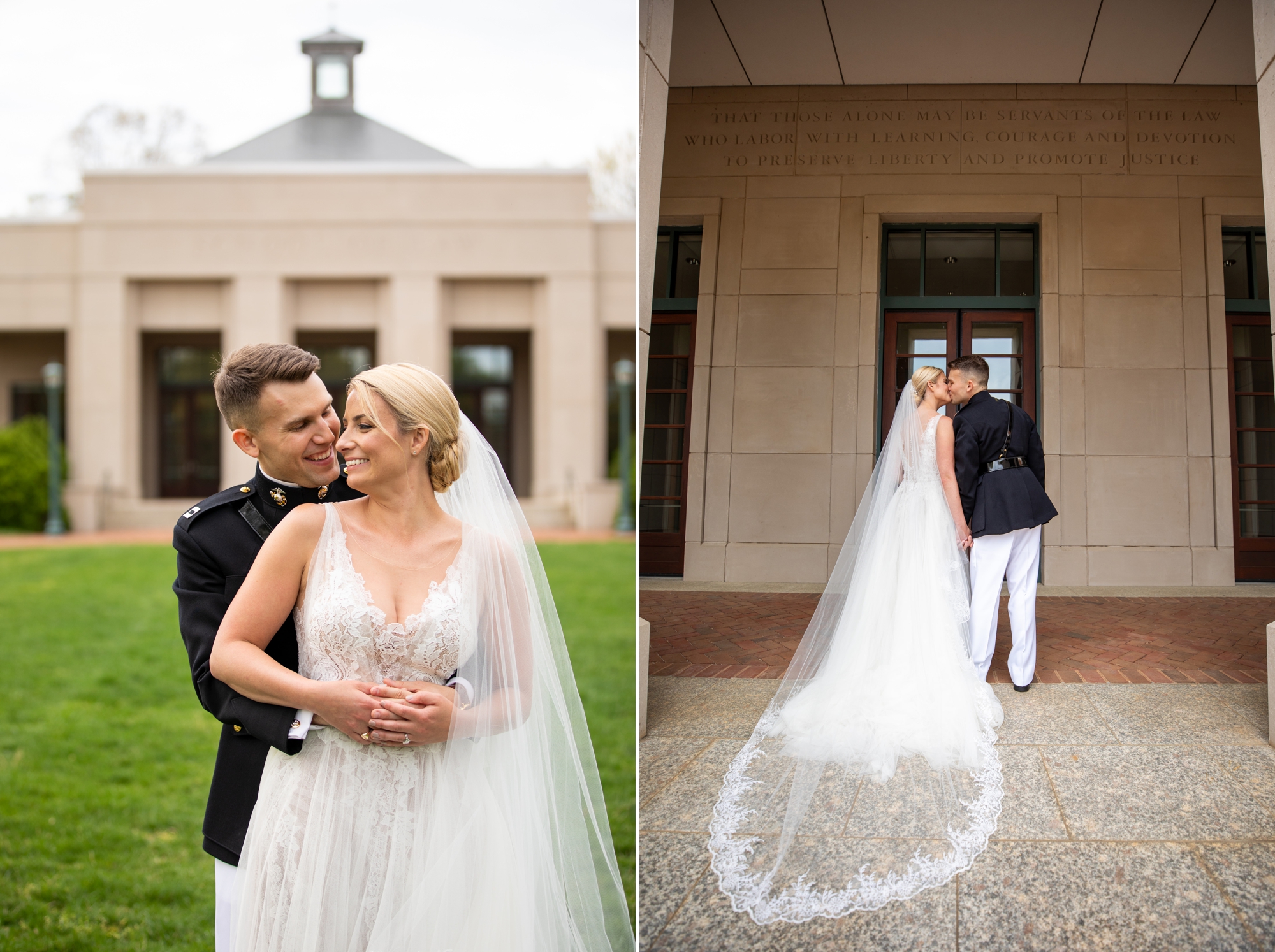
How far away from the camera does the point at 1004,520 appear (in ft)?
8.19

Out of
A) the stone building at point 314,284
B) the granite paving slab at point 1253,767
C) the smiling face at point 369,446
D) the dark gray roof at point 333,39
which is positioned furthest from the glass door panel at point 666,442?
the dark gray roof at point 333,39

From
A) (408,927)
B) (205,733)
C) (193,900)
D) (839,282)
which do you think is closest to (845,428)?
(839,282)

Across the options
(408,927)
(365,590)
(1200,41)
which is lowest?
(408,927)

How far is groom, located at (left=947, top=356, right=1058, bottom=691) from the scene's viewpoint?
2.43 meters

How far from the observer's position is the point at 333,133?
24.7 metres

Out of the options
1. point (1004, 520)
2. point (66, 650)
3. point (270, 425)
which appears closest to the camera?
point (270, 425)

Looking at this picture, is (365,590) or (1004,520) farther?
(1004,520)

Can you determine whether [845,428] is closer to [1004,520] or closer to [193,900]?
[1004,520]

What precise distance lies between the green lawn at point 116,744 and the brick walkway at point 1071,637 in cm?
270

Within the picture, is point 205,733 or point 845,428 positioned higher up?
point 845,428

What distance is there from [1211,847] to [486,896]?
6.17 feet

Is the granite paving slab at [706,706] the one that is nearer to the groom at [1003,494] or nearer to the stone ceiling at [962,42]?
the groom at [1003,494]

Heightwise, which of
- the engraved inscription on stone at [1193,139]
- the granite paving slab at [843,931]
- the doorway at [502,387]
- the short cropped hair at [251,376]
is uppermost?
the doorway at [502,387]

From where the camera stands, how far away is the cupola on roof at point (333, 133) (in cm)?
2378
